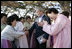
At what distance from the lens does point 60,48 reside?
3.78m

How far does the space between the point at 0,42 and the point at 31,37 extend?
99 cm

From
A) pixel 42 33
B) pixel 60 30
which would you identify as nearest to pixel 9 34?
pixel 42 33

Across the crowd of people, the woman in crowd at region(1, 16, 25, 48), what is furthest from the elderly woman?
the woman in crowd at region(1, 16, 25, 48)

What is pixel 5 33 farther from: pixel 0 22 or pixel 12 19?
pixel 0 22

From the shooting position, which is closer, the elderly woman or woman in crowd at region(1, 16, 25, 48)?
the elderly woman

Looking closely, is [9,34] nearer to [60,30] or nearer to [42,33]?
[42,33]

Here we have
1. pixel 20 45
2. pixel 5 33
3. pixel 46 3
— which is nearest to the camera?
pixel 5 33

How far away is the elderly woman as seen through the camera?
11.9 ft

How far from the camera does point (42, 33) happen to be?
4539 millimetres

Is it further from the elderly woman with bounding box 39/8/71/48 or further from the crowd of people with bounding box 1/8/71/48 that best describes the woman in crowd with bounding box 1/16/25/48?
the elderly woman with bounding box 39/8/71/48

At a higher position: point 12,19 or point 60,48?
point 12,19

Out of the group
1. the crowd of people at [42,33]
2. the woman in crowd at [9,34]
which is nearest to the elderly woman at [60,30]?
the crowd of people at [42,33]

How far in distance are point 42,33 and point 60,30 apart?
926 millimetres

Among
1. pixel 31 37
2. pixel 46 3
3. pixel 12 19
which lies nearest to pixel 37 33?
pixel 31 37
